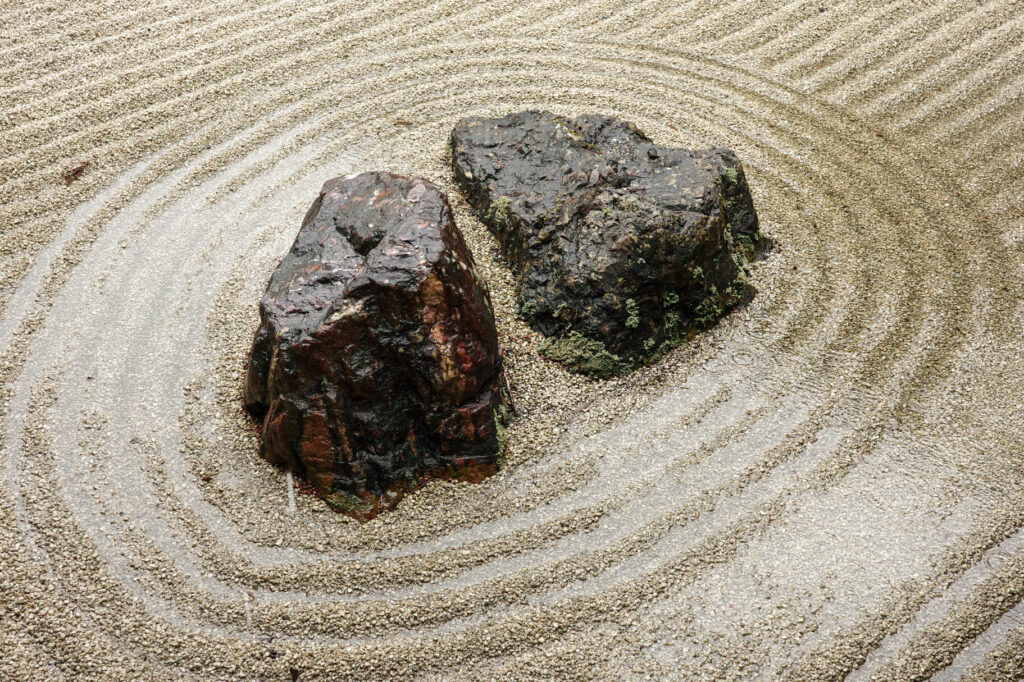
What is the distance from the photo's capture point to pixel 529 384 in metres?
4.90

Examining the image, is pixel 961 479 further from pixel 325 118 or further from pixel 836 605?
pixel 325 118

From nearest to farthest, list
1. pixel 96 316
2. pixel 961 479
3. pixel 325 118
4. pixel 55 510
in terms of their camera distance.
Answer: pixel 55 510 < pixel 961 479 < pixel 96 316 < pixel 325 118

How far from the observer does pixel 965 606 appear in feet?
12.9

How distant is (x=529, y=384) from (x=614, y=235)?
1038mm

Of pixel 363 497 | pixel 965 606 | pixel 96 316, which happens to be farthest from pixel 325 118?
pixel 965 606

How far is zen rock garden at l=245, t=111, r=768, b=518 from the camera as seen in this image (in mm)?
4184

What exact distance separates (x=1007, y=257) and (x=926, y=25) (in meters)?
3.27

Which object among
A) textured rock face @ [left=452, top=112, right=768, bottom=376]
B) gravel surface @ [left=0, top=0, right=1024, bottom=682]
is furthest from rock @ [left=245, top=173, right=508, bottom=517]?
textured rock face @ [left=452, top=112, right=768, bottom=376]

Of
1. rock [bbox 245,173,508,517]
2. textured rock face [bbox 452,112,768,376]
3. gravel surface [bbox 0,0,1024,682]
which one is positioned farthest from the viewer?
textured rock face [bbox 452,112,768,376]

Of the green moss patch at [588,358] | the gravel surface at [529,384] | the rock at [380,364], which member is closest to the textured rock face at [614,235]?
the green moss patch at [588,358]

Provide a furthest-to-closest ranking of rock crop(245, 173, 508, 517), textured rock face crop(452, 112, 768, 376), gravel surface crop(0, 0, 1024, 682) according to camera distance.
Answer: textured rock face crop(452, 112, 768, 376), rock crop(245, 173, 508, 517), gravel surface crop(0, 0, 1024, 682)

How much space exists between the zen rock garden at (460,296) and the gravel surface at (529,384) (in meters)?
0.20

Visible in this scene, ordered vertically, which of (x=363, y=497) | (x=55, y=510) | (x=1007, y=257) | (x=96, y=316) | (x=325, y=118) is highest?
(x=325, y=118)

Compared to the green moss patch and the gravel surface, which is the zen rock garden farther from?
the gravel surface
